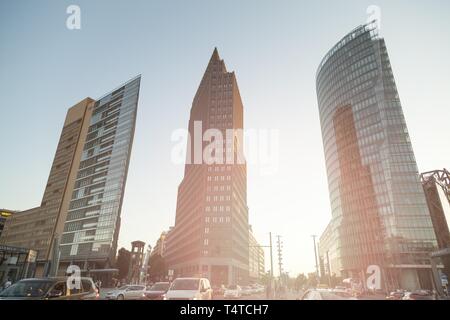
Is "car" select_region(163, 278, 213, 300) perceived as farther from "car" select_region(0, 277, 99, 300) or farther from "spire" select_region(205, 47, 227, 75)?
"spire" select_region(205, 47, 227, 75)

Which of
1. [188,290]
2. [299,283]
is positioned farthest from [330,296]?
[299,283]

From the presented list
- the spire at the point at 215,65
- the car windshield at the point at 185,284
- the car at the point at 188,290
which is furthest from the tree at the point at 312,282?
the spire at the point at 215,65

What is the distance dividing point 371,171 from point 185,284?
8205cm

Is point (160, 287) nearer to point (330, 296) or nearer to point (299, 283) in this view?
point (330, 296)

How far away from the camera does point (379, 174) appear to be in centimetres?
7788

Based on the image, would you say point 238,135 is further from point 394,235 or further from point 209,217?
point 394,235

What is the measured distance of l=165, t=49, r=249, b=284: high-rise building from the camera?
284 feet

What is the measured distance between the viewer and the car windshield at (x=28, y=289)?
26.0 feet

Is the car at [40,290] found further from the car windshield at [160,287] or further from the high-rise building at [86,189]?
the high-rise building at [86,189]

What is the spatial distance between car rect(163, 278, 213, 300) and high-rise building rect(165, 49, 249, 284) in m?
67.0

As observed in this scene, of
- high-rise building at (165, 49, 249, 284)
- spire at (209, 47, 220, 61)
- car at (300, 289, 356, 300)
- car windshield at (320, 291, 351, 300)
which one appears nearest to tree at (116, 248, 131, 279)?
high-rise building at (165, 49, 249, 284)

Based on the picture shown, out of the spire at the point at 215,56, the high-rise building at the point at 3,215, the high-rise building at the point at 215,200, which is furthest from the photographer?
the spire at the point at 215,56
